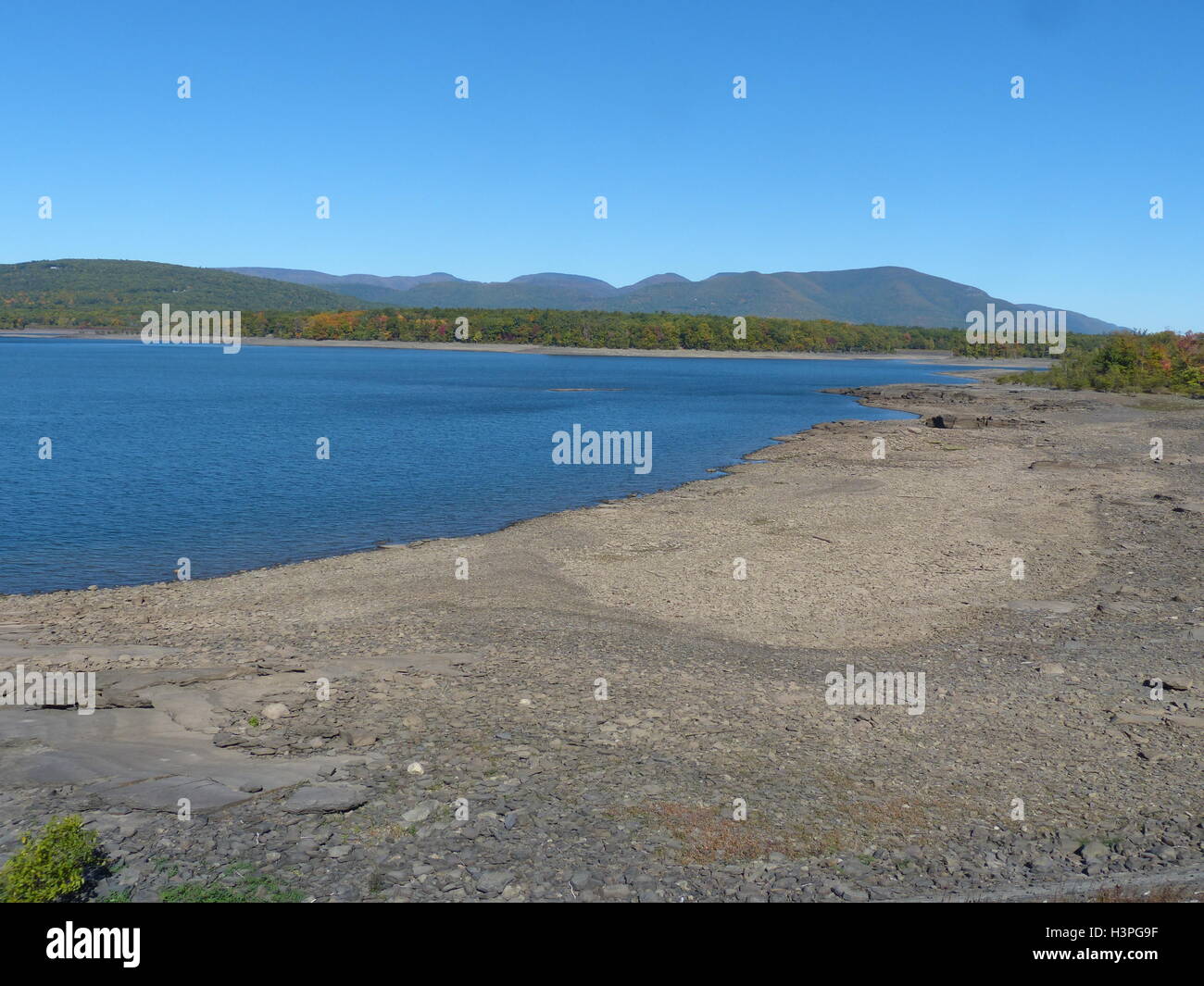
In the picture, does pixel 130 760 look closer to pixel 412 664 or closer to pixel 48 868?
pixel 48 868

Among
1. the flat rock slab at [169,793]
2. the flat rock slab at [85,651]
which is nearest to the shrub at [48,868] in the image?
the flat rock slab at [169,793]

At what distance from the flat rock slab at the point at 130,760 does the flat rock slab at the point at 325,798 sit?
33cm

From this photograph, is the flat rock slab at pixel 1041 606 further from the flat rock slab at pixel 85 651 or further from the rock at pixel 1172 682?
the flat rock slab at pixel 85 651

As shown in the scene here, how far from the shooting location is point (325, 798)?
10.3 m

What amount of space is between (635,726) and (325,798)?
4.29 metres

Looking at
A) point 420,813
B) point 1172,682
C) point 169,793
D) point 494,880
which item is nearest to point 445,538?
point 169,793

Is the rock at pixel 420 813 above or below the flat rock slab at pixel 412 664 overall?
below

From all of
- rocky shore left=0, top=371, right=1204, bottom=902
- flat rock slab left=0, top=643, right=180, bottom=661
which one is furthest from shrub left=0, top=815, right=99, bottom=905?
flat rock slab left=0, top=643, right=180, bottom=661

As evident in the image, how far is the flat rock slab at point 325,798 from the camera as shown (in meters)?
10.1

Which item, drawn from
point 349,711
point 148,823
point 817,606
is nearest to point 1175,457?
point 817,606

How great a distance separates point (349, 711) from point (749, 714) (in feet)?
18.7

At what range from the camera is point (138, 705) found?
42.7 ft
